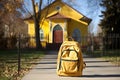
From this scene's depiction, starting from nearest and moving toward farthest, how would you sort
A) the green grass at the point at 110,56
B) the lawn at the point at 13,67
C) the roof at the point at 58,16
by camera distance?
the lawn at the point at 13,67 → the green grass at the point at 110,56 → the roof at the point at 58,16

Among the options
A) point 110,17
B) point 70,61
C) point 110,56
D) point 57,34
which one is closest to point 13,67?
point 70,61

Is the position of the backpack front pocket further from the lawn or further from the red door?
the red door

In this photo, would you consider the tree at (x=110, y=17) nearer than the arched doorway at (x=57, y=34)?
Yes

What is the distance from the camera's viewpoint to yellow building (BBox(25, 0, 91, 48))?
54.5 metres

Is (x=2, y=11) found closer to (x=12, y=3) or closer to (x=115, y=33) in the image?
(x=12, y=3)

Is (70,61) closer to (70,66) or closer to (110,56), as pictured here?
(70,66)

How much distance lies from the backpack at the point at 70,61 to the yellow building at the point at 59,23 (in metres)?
37.8

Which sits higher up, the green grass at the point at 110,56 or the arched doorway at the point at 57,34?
the arched doorway at the point at 57,34

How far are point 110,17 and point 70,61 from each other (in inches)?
1360

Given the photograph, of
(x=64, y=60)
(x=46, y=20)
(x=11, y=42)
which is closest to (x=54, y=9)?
(x=46, y=20)

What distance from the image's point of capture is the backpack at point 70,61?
15477mm

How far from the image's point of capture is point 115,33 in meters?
49.2

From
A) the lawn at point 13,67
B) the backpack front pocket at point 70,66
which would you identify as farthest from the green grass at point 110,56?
the backpack front pocket at point 70,66

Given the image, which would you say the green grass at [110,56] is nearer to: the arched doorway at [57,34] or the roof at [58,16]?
the roof at [58,16]
